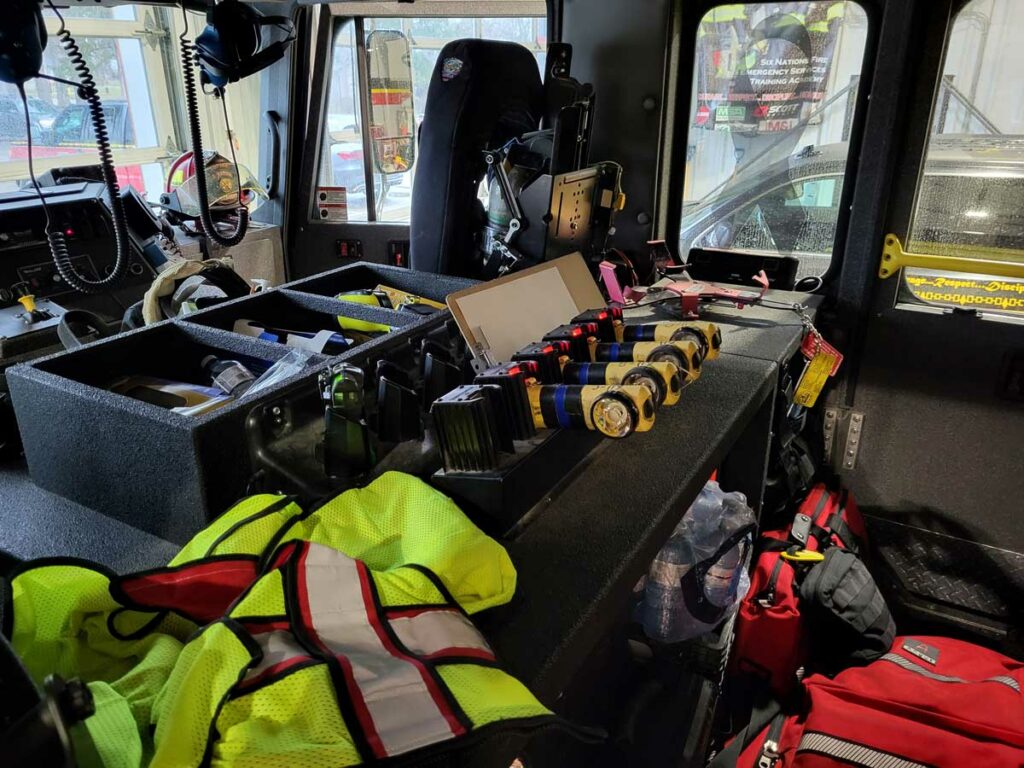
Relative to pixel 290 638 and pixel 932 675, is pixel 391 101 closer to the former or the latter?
pixel 932 675

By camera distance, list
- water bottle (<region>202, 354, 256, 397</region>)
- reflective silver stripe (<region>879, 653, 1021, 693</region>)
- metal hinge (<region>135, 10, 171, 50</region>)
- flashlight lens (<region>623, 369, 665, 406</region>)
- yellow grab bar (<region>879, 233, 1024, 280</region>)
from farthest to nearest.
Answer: metal hinge (<region>135, 10, 171, 50</region>) < yellow grab bar (<region>879, 233, 1024, 280</region>) < reflective silver stripe (<region>879, 653, 1021, 693</region>) < water bottle (<region>202, 354, 256, 397</region>) < flashlight lens (<region>623, 369, 665, 406</region>)

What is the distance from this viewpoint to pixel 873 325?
7.80 feet

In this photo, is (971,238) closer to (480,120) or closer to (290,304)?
(480,120)

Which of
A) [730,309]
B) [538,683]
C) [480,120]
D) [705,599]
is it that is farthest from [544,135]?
[538,683]

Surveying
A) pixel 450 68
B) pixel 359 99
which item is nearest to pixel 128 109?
pixel 359 99

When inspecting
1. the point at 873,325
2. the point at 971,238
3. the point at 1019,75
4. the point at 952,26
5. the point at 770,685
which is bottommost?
the point at 770,685

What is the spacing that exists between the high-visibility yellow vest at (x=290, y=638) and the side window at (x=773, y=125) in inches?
79.9

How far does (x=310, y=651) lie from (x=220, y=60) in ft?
4.46

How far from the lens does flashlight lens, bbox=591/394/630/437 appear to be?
36.2 inches

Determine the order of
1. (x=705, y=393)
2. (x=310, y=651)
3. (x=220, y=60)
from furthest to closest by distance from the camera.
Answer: (x=220, y=60) → (x=705, y=393) → (x=310, y=651)

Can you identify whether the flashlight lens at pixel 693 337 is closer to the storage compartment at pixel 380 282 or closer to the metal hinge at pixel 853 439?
the storage compartment at pixel 380 282

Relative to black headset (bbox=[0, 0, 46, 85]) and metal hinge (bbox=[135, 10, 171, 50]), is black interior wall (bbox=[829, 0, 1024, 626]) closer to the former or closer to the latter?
black headset (bbox=[0, 0, 46, 85])

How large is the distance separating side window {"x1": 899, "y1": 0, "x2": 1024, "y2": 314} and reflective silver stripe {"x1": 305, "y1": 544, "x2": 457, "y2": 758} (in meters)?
2.18

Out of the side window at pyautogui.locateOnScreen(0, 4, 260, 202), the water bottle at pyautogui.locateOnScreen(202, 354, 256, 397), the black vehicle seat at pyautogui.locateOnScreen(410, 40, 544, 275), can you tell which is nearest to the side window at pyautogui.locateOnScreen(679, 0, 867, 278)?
the black vehicle seat at pyautogui.locateOnScreen(410, 40, 544, 275)
